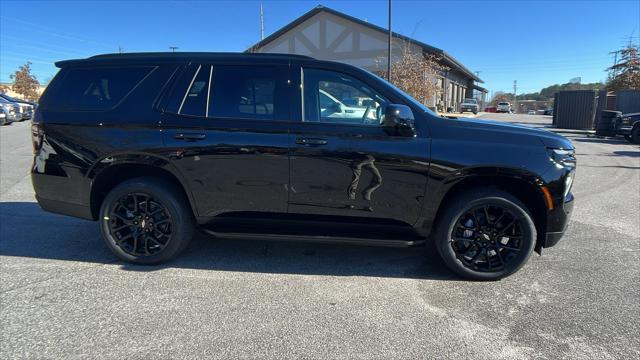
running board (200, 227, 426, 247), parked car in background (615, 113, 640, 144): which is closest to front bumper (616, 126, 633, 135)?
parked car in background (615, 113, 640, 144)

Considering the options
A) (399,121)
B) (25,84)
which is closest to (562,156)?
(399,121)

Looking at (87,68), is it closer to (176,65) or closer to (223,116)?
(176,65)

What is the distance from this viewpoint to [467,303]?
3.30m

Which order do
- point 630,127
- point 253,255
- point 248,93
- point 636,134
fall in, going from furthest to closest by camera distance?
point 630,127 < point 636,134 < point 253,255 < point 248,93

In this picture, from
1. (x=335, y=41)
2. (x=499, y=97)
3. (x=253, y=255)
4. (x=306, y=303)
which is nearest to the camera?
(x=306, y=303)

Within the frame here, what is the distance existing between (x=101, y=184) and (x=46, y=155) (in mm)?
602

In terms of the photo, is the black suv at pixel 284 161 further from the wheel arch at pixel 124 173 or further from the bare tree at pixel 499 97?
the bare tree at pixel 499 97

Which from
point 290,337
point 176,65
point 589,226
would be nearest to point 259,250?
point 290,337

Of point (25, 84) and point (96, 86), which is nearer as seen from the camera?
point (96, 86)

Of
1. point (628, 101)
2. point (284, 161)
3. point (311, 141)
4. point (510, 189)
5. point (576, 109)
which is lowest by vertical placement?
point (510, 189)

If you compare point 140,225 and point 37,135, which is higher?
point 37,135

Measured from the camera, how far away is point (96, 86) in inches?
→ 154

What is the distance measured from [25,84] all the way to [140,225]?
64.3 metres

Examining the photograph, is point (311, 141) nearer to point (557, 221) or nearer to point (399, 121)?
point (399, 121)
